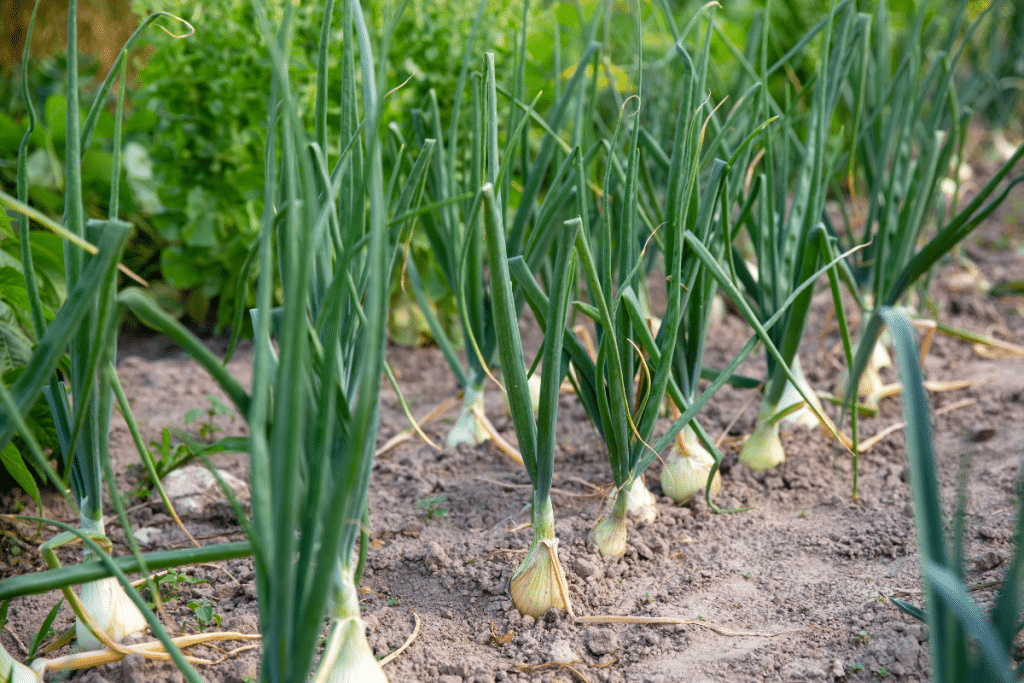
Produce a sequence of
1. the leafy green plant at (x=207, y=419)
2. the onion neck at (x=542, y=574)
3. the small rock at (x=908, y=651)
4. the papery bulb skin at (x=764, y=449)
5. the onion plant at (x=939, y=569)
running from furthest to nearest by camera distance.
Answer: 1. the leafy green plant at (x=207, y=419)
2. the papery bulb skin at (x=764, y=449)
3. the onion neck at (x=542, y=574)
4. the small rock at (x=908, y=651)
5. the onion plant at (x=939, y=569)

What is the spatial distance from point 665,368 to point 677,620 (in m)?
0.35

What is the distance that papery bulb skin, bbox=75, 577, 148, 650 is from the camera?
95cm

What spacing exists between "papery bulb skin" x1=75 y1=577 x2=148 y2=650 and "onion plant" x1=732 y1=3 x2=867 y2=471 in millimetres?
1018

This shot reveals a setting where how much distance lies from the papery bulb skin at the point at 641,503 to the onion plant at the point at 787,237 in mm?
268

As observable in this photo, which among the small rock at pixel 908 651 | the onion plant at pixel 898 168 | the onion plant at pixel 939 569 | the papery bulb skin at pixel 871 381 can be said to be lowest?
the small rock at pixel 908 651

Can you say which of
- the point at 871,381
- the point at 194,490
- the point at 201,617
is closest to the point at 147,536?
the point at 194,490

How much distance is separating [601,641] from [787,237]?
0.81 m

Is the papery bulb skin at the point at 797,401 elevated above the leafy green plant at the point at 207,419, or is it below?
above

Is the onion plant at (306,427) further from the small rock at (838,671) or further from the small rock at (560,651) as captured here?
the small rock at (838,671)

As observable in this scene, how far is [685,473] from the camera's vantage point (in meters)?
1.31

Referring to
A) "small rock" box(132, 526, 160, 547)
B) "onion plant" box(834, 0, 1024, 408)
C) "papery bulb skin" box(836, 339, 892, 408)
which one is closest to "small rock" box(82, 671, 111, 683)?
"small rock" box(132, 526, 160, 547)

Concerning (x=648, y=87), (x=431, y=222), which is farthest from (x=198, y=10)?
(x=648, y=87)

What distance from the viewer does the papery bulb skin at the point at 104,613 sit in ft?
3.11

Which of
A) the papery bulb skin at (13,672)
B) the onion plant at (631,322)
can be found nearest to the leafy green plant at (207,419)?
the papery bulb skin at (13,672)
